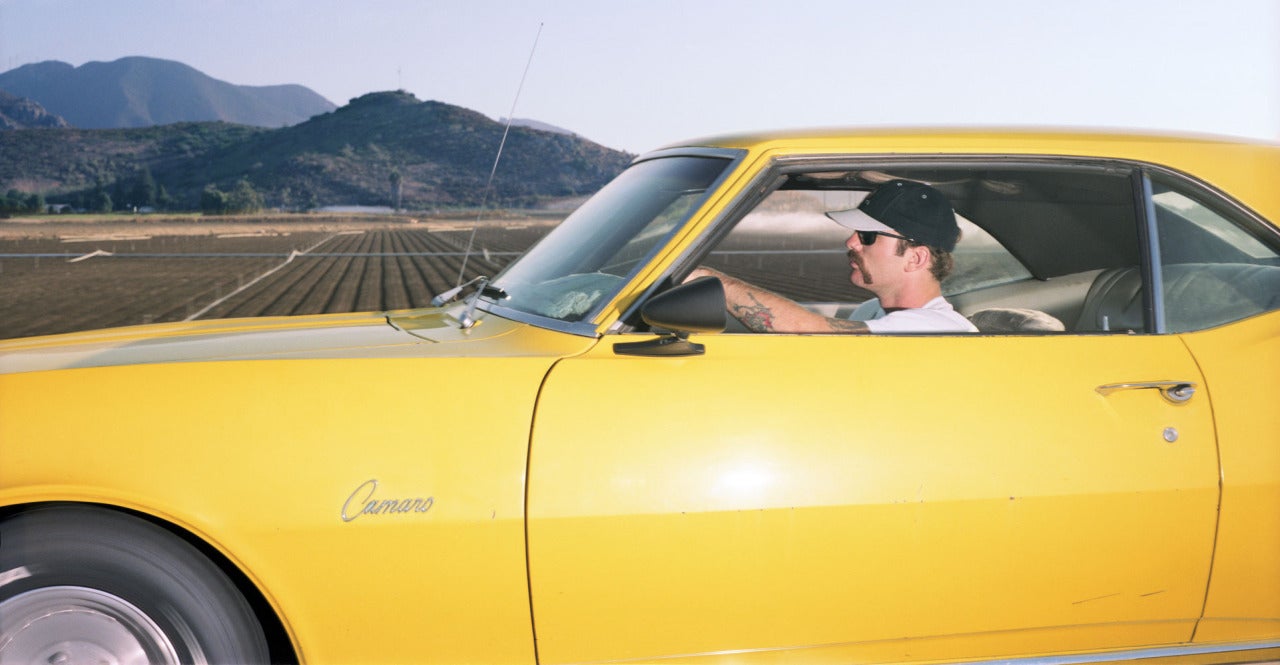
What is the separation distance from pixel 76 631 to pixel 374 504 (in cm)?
63

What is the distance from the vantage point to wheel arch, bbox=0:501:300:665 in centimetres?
202

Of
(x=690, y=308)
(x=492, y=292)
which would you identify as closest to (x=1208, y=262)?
(x=690, y=308)

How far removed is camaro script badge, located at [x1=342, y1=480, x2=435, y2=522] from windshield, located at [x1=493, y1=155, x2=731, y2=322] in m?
0.59

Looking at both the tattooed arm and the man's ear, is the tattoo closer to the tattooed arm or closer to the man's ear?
the tattooed arm

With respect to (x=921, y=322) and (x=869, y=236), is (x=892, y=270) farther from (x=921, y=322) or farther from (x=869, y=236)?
(x=921, y=322)

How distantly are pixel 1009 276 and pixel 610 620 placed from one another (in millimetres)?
2306

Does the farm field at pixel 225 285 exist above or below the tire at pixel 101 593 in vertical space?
below

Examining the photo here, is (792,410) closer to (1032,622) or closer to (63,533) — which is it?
(1032,622)

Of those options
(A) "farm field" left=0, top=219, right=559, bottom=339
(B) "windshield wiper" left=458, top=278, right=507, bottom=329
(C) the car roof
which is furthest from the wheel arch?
(A) "farm field" left=0, top=219, right=559, bottom=339

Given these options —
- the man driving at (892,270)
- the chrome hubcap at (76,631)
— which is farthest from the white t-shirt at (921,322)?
the chrome hubcap at (76,631)

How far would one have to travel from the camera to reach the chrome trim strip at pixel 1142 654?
222 centimetres

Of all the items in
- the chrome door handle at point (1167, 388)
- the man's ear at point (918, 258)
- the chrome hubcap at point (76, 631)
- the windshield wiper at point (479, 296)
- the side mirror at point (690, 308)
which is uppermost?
the man's ear at point (918, 258)

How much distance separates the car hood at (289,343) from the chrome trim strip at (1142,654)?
1.22 metres

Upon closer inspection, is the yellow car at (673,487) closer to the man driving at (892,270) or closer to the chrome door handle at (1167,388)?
the chrome door handle at (1167,388)
